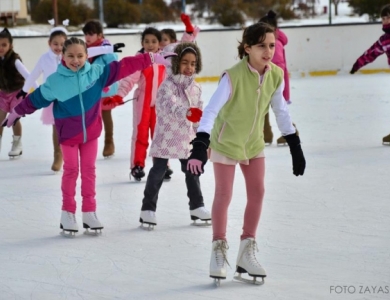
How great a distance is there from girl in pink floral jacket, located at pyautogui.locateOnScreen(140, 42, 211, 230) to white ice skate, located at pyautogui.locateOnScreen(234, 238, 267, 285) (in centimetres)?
113

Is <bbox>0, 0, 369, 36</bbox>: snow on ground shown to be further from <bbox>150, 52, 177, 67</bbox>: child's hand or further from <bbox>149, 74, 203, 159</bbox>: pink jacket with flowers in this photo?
<bbox>150, 52, 177, 67</bbox>: child's hand

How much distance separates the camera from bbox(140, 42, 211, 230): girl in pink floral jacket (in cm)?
500

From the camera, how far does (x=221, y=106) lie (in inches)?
145

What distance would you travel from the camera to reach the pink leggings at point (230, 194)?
3836 millimetres

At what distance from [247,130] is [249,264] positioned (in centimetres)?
57

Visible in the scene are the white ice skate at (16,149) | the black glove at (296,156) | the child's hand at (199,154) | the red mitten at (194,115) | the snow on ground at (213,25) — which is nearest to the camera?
the child's hand at (199,154)

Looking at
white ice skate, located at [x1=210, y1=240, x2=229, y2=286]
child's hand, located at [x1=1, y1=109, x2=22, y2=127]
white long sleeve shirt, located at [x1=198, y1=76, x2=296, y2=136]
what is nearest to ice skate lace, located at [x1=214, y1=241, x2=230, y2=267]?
white ice skate, located at [x1=210, y1=240, x2=229, y2=286]

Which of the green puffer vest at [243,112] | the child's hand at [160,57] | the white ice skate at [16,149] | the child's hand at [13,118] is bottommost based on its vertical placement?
the white ice skate at [16,149]

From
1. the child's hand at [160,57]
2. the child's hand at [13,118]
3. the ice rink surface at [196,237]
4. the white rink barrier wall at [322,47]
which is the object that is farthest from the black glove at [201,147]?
the white rink barrier wall at [322,47]

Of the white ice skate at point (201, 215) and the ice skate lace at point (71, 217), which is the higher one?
the ice skate lace at point (71, 217)

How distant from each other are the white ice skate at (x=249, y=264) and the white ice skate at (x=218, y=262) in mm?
67

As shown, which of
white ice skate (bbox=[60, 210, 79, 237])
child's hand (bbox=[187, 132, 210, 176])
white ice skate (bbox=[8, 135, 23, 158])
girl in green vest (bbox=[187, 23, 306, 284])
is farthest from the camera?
white ice skate (bbox=[8, 135, 23, 158])

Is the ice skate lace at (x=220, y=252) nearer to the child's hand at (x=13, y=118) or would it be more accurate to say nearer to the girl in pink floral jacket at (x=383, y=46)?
the child's hand at (x=13, y=118)

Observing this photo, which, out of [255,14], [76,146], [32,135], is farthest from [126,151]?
[255,14]
